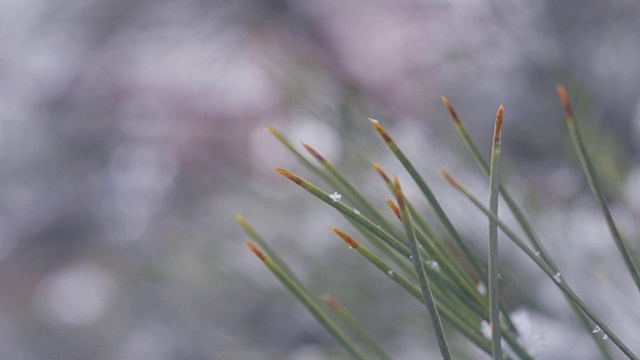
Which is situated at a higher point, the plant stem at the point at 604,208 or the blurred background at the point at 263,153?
the blurred background at the point at 263,153

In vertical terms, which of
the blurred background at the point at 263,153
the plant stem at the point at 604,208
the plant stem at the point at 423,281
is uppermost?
the blurred background at the point at 263,153

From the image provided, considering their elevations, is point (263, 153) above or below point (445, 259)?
above

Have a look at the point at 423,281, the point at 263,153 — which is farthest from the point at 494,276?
the point at 263,153

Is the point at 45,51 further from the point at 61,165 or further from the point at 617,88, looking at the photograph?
the point at 617,88

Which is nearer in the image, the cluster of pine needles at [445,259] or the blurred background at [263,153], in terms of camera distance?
the cluster of pine needles at [445,259]

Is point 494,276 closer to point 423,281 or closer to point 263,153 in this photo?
point 423,281

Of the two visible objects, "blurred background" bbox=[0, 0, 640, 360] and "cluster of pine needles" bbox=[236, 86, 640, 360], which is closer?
"cluster of pine needles" bbox=[236, 86, 640, 360]

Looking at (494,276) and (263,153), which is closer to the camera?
(494,276)

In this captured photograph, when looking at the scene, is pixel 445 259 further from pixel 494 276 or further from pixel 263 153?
pixel 263 153
